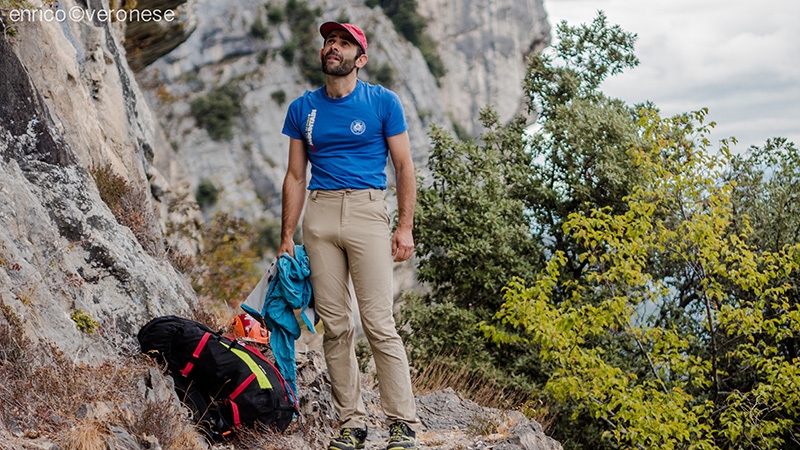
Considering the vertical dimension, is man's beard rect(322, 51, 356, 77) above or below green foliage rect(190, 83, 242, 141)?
below

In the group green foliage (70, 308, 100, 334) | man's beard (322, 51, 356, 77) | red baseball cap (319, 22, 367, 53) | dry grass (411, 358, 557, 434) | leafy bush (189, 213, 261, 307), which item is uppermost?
red baseball cap (319, 22, 367, 53)

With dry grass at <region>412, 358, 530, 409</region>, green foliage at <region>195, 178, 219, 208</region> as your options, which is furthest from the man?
green foliage at <region>195, 178, 219, 208</region>

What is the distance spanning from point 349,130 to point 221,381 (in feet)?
5.73

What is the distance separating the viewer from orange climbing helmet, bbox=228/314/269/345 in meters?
6.50

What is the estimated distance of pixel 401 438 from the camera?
4.87 m

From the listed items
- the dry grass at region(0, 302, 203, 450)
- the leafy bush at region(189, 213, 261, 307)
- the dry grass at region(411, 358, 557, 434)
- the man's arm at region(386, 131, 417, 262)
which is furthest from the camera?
the leafy bush at region(189, 213, 261, 307)

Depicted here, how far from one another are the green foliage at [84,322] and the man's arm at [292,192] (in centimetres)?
145

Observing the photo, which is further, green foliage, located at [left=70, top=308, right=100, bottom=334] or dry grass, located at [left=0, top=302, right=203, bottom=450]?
green foliage, located at [left=70, top=308, right=100, bottom=334]

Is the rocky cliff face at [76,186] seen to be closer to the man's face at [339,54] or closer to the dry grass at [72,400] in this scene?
the dry grass at [72,400]

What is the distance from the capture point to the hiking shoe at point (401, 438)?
190 inches

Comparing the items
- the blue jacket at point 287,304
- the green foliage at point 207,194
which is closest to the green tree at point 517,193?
the blue jacket at point 287,304

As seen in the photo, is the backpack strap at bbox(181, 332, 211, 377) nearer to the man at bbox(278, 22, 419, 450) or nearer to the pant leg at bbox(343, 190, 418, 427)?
the man at bbox(278, 22, 419, 450)

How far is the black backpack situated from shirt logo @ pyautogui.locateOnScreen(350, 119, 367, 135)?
1.59 m

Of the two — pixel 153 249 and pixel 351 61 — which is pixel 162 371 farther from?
pixel 153 249
